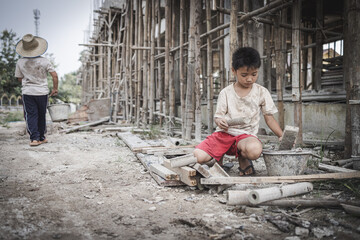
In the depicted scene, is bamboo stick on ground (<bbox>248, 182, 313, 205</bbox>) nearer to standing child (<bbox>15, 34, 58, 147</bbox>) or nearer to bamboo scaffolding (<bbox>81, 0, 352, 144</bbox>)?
bamboo scaffolding (<bbox>81, 0, 352, 144</bbox>)

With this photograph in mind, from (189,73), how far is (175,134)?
→ 6.59 feet

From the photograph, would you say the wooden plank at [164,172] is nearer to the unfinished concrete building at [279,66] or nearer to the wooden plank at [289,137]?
the wooden plank at [289,137]

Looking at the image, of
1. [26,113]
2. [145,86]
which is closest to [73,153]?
[26,113]

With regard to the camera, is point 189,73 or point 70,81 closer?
point 189,73

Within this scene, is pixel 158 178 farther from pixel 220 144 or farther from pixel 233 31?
pixel 233 31

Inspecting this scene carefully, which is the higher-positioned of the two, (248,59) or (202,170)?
(248,59)

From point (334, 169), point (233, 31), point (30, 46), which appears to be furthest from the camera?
point (30, 46)

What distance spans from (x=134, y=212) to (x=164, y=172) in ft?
2.17

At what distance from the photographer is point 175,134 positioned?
20.8ft

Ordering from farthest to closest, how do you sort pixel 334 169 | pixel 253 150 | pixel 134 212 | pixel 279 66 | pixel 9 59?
pixel 9 59 < pixel 279 66 < pixel 334 169 < pixel 253 150 < pixel 134 212

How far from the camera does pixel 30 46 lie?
198 inches

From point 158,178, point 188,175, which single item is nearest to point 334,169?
point 188,175

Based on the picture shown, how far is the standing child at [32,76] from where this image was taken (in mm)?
5004

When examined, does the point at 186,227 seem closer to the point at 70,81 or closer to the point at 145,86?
the point at 145,86
